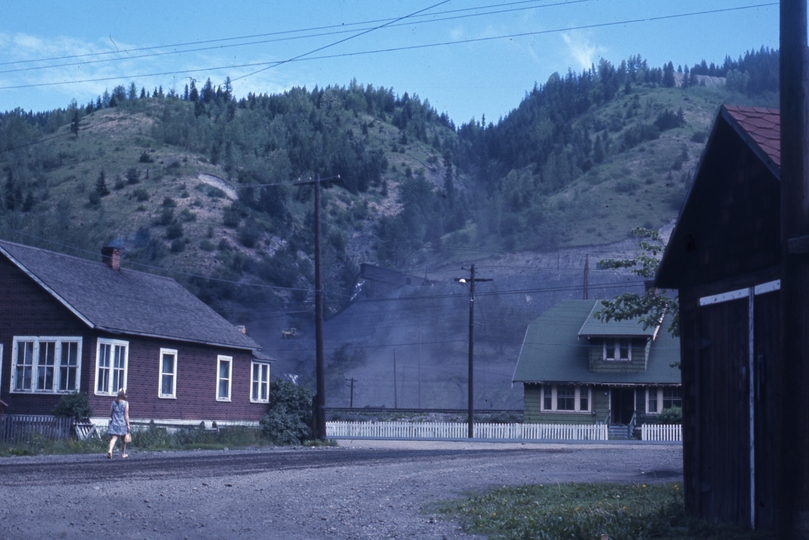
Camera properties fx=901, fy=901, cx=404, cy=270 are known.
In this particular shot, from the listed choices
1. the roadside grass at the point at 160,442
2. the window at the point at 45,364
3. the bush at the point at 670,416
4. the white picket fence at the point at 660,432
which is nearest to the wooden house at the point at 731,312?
the roadside grass at the point at 160,442

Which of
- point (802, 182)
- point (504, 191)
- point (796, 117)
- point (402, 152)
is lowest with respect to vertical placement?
point (802, 182)

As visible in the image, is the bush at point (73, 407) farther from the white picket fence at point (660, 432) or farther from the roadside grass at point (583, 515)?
the white picket fence at point (660, 432)

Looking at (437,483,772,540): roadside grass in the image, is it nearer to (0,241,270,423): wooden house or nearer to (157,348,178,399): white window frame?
(0,241,270,423): wooden house

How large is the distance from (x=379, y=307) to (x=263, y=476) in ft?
274

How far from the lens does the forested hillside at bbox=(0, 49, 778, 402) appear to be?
10438 cm

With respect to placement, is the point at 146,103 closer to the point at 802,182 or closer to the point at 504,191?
the point at 504,191

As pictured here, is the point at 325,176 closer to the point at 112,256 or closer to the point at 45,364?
the point at 112,256

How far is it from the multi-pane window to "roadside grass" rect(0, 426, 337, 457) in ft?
5.40

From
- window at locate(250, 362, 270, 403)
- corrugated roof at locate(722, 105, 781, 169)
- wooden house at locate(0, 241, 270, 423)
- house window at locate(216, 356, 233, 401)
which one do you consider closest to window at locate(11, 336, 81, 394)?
wooden house at locate(0, 241, 270, 423)

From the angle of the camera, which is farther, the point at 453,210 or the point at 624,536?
the point at 453,210

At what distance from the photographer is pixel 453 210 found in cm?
14975

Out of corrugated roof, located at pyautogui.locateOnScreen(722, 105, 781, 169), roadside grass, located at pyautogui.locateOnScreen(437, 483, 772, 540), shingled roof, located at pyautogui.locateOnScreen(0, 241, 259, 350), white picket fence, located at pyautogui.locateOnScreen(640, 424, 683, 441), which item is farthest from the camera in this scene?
white picket fence, located at pyautogui.locateOnScreen(640, 424, 683, 441)

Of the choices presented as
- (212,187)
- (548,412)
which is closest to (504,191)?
(212,187)

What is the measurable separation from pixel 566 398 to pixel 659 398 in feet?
17.6
